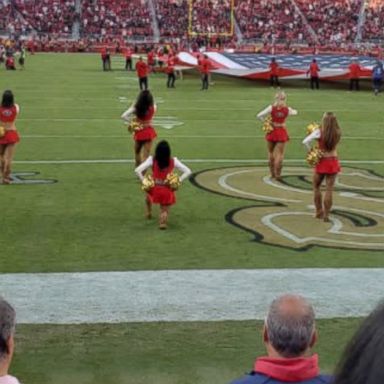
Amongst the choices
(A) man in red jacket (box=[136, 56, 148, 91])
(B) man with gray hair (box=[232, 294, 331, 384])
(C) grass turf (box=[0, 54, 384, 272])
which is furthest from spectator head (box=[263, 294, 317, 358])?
(A) man in red jacket (box=[136, 56, 148, 91])

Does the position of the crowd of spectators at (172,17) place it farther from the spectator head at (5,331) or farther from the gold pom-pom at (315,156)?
the spectator head at (5,331)

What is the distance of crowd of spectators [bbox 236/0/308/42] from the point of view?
212 feet

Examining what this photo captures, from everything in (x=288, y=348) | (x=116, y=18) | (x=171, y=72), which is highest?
(x=288, y=348)

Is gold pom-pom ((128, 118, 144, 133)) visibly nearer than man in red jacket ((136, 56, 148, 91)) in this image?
Yes

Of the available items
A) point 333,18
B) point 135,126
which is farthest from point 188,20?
point 135,126

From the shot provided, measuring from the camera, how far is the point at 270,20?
67125mm

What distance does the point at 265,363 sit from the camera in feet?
9.66

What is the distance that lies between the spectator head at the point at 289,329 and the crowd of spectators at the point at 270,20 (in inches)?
2374

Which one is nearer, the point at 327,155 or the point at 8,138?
the point at 327,155

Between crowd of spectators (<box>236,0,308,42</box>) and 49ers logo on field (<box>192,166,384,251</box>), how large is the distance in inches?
1932

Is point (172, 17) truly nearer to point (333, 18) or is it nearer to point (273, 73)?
point (333, 18)

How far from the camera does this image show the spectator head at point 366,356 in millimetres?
1567

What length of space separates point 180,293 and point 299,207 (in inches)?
182

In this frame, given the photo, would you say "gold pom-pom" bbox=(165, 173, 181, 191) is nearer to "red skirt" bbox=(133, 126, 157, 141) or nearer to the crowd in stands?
"red skirt" bbox=(133, 126, 157, 141)
